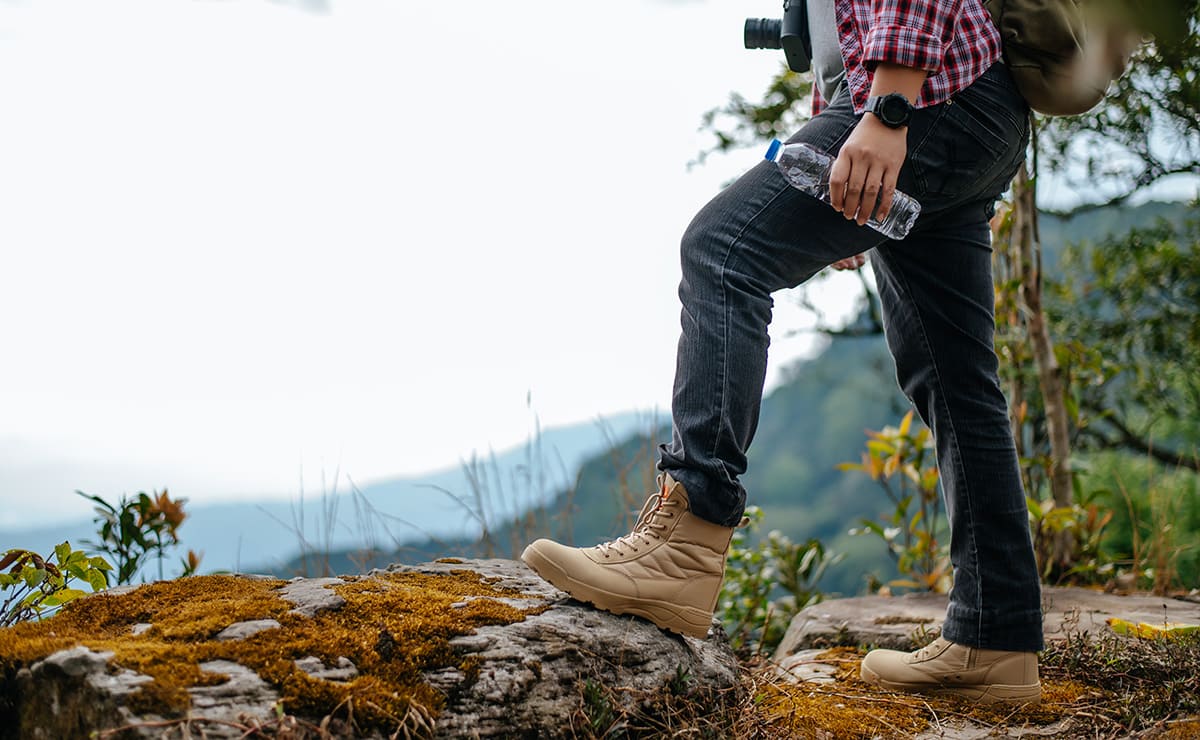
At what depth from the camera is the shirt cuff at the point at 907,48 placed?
4.47 ft

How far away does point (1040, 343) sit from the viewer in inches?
138

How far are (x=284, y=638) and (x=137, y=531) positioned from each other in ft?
3.86

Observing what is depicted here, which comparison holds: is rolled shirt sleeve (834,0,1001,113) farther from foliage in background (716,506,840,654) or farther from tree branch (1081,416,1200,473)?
tree branch (1081,416,1200,473)

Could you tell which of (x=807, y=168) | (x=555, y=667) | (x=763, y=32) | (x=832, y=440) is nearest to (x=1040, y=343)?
(x=763, y=32)

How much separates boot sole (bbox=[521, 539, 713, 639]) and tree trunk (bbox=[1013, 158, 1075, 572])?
251 cm

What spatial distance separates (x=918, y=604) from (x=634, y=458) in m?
1.06

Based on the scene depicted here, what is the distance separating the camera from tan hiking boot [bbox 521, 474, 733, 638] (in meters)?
1.49

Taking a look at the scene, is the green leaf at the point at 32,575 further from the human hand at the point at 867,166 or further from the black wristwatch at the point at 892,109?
the black wristwatch at the point at 892,109

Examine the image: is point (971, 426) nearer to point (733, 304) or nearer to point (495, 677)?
point (733, 304)

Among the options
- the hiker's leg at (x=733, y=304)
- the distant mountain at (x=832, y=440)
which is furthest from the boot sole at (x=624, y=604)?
the distant mountain at (x=832, y=440)

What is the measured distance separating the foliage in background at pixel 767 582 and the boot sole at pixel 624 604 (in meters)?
1.60

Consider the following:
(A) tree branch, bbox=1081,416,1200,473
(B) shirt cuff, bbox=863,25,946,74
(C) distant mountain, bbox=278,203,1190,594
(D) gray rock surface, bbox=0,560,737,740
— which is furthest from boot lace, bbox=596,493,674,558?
(A) tree branch, bbox=1081,416,1200,473

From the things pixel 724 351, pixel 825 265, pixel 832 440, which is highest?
pixel 825 265

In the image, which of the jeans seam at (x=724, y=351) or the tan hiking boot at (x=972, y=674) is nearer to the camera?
the jeans seam at (x=724, y=351)
